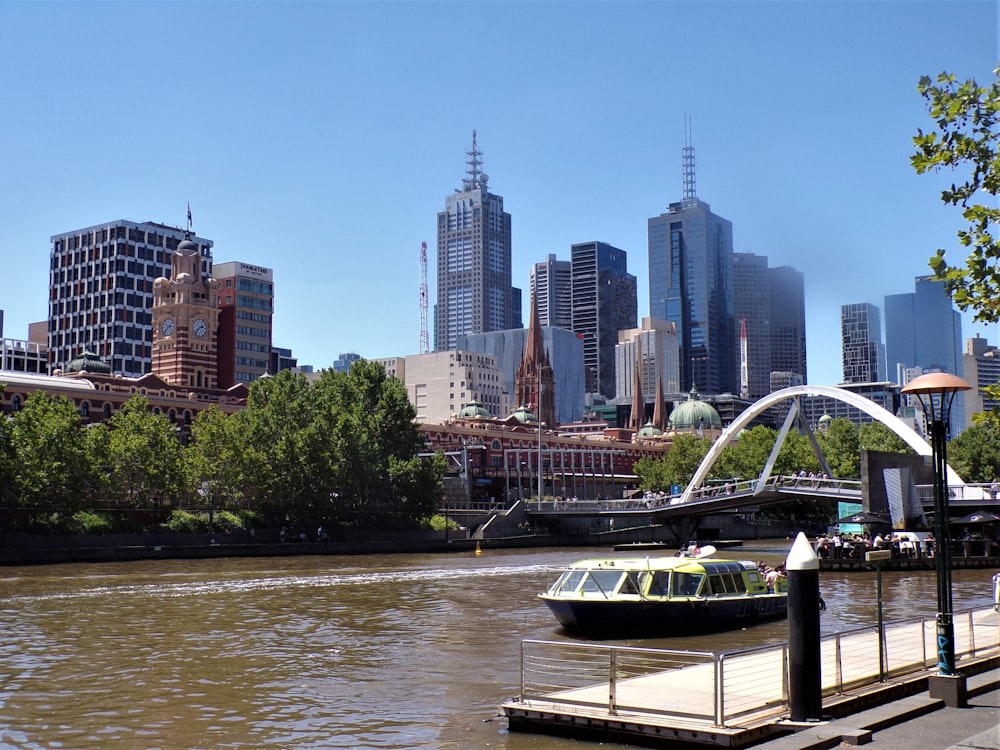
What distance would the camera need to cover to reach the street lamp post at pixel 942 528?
19219 mm

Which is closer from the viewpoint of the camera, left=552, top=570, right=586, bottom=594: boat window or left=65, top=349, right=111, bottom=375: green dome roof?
left=552, top=570, right=586, bottom=594: boat window

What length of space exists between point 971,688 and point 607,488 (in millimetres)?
169077

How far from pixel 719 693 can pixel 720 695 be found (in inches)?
4.3

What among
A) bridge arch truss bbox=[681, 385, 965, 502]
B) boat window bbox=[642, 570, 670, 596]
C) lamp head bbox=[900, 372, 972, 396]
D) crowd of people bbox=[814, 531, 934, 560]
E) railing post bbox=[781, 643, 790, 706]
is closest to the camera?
railing post bbox=[781, 643, 790, 706]

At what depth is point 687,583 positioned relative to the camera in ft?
125

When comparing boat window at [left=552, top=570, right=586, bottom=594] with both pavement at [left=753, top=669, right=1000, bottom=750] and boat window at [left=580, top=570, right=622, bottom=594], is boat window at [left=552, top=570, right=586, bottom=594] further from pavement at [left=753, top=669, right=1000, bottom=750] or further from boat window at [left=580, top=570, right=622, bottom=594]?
pavement at [left=753, top=669, right=1000, bottom=750]

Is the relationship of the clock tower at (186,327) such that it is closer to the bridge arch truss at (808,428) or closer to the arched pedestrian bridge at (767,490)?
the arched pedestrian bridge at (767,490)

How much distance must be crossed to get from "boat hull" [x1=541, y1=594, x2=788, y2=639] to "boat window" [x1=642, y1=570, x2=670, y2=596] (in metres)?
0.47

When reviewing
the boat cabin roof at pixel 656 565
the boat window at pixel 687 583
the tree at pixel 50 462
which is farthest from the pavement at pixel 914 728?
the tree at pixel 50 462

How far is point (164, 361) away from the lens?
470 ft

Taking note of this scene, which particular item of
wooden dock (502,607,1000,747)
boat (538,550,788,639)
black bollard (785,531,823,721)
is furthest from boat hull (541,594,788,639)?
black bollard (785,531,823,721)

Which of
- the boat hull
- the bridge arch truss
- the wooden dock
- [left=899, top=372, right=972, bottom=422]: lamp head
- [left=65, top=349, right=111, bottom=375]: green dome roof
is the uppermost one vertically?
[left=65, top=349, right=111, bottom=375]: green dome roof

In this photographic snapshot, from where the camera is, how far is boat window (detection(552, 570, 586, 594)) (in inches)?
1502

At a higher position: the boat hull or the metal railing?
the metal railing
